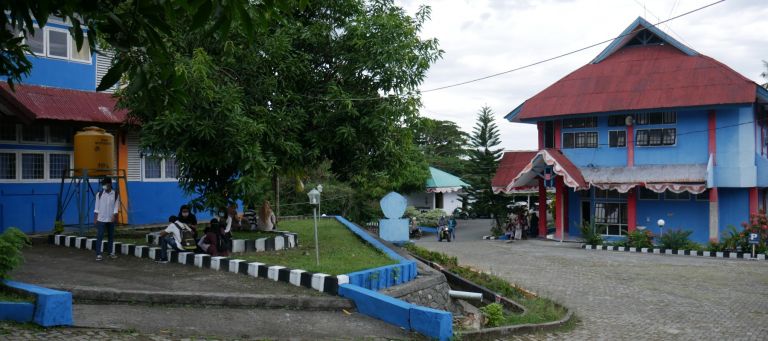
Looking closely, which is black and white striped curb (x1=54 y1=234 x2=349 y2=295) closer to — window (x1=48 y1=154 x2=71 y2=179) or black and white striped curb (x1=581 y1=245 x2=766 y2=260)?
window (x1=48 y1=154 x2=71 y2=179)

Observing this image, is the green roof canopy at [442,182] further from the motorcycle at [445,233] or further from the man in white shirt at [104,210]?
the man in white shirt at [104,210]

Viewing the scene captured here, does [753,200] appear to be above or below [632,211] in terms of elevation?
above

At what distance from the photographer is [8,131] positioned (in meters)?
16.0

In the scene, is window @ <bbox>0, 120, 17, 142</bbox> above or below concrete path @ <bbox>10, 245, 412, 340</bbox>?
above

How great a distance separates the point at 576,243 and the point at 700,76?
8531 mm

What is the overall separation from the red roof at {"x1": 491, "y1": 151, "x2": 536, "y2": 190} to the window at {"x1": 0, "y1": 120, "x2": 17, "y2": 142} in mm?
20148

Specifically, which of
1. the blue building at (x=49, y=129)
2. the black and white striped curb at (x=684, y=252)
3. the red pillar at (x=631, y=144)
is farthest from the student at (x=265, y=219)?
the red pillar at (x=631, y=144)

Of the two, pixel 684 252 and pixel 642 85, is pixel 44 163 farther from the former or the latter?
pixel 642 85

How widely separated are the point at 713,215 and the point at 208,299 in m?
23.0

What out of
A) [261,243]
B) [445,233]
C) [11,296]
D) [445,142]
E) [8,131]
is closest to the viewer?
[11,296]

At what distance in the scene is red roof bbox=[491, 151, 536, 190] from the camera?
30000 mm

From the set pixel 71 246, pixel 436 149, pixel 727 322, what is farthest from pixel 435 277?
pixel 436 149

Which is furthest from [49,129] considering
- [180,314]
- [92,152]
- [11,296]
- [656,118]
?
[656,118]

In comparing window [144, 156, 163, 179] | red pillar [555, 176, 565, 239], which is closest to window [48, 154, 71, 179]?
window [144, 156, 163, 179]
